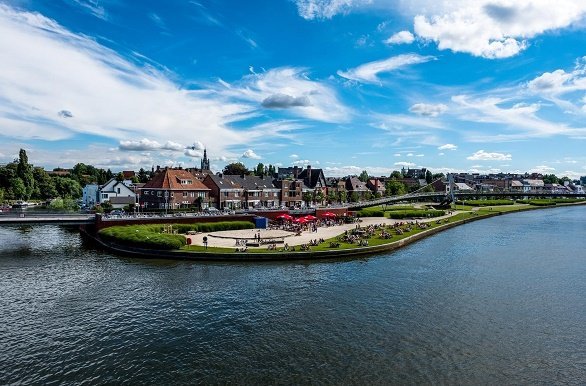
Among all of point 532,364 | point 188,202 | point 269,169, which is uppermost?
point 269,169

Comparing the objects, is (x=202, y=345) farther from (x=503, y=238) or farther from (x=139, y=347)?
(x=503, y=238)

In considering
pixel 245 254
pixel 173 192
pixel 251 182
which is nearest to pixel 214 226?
pixel 245 254

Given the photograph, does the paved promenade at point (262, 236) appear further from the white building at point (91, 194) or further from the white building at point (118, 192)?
the white building at point (91, 194)

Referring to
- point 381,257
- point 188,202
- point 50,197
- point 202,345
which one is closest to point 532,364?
point 202,345

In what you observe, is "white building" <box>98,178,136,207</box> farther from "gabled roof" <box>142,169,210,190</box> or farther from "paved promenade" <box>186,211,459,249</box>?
"paved promenade" <box>186,211,459,249</box>

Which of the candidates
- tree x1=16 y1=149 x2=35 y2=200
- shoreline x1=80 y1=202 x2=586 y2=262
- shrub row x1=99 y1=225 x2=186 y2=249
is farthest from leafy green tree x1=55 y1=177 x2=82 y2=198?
shoreline x1=80 y1=202 x2=586 y2=262

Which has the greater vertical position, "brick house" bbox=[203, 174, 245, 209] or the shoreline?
"brick house" bbox=[203, 174, 245, 209]

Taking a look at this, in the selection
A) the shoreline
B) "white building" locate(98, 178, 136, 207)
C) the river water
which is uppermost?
"white building" locate(98, 178, 136, 207)
